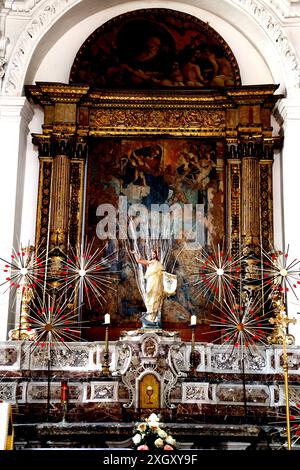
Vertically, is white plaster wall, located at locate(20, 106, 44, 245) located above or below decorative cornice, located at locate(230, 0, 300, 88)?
below

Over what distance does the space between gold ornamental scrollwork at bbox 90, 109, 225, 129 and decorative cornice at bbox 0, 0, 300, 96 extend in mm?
1682

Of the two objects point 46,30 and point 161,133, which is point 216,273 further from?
point 46,30

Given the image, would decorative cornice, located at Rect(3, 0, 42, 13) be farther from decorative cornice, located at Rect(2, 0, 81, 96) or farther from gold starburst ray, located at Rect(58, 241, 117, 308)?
gold starburst ray, located at Rect(58, 241, 117, 308)

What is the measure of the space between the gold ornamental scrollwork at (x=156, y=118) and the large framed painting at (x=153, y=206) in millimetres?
340

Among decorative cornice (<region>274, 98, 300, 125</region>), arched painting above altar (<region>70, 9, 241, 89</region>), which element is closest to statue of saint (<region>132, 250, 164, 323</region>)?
decorative cornice (<region>274, 98, 300, 125</region>)

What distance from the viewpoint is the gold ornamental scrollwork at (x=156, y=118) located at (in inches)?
587

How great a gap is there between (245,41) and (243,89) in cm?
157

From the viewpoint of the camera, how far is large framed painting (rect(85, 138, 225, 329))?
14.1 meters

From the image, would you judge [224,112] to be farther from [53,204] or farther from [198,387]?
[198,387]

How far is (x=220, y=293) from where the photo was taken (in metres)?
13.9

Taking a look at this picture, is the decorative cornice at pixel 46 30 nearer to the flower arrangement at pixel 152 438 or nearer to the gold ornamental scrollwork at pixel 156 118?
the gold ornamental scrollwork at pixel 156 118

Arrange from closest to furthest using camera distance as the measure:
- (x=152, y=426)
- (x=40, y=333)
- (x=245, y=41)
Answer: (x=152, y=426) < (x=40, y=333) < (x=245, y=41)

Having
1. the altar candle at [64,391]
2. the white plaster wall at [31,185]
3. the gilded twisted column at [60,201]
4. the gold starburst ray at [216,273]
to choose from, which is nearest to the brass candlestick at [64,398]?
the altar candle at [64,391]
